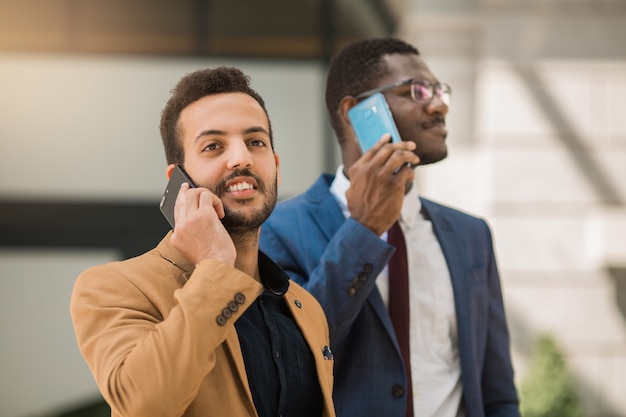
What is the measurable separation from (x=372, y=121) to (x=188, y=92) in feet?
3.28

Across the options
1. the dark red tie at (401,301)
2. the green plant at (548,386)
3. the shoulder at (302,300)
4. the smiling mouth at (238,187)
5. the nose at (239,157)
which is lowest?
the green plant at (548,386)

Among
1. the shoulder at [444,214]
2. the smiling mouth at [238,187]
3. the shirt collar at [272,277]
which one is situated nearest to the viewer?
the smiling mouth at [238,187]

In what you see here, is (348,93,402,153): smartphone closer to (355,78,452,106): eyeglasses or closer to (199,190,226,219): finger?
(355,78,452,106): eyeglasses

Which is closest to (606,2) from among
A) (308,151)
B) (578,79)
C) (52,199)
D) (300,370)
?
(578,79)

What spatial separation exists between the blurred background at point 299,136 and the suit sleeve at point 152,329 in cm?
592

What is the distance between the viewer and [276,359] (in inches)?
79.6

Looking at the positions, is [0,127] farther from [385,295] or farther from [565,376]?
[385,295]

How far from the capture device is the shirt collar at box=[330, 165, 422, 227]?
10.2ft

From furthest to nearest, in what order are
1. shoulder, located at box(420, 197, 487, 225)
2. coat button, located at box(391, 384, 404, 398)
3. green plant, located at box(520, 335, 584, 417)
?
green plant, located at box(520, 335, 584, 417)
shoulder, located at box(420, 197, 487, 225)
coat button, located at box(391, 384, 404, 398)

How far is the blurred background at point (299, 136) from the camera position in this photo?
24.9ft

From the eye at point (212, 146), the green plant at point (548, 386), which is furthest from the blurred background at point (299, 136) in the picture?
the eye at point (212, 146)

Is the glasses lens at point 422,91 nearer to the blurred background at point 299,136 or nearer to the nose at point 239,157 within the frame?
the nose at point 239,157

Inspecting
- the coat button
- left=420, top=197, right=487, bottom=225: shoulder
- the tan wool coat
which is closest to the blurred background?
left=420, top=197, right=487, bottom=225: shoulder

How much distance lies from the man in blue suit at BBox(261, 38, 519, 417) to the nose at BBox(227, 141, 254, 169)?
28.8 inches
